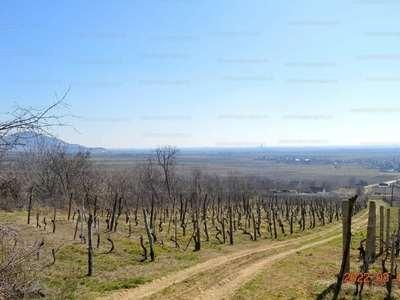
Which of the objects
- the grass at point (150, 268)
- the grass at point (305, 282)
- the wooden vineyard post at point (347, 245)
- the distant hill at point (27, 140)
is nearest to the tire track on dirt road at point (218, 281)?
the grass at point (150, 268)

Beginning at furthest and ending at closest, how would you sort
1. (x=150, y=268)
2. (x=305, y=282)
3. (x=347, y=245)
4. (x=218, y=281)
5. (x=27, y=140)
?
(x=150, y=268) < (x=218, y=281) < (x=305, y=282) < (x=347, y=245) < (x=27, y=140)

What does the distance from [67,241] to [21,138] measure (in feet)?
41.6

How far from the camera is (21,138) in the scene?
4484 mm

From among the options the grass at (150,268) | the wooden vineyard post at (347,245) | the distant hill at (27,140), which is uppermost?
the distant hill at (27,140)

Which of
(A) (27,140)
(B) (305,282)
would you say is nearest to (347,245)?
(B) (305,282)

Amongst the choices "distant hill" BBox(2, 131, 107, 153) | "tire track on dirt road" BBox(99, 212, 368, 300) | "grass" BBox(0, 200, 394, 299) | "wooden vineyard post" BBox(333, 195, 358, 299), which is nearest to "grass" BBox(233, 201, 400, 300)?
"grass" BBox(0, 200, 394, 299)

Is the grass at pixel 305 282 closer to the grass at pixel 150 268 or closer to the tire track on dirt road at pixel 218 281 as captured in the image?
the grass at pixel 150 268

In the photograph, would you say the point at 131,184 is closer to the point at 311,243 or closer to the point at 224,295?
the point at 311,243

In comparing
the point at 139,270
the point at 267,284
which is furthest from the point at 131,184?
the point at 267,284

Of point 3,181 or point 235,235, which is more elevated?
point 3,181

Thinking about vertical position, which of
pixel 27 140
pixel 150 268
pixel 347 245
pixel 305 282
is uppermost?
pixel 27 140

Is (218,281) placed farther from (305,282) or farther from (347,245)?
(347,245)

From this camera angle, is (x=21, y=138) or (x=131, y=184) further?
(x=131, y=184)

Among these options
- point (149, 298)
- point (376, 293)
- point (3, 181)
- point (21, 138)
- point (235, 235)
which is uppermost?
point (21, 138)
